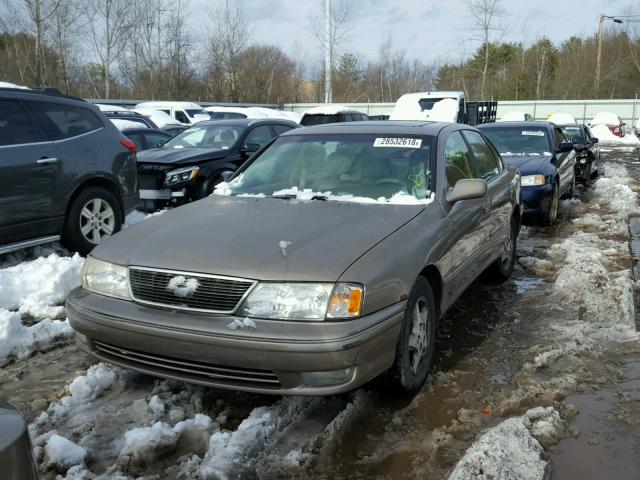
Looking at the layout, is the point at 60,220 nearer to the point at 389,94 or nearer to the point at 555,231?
the point at 555,231

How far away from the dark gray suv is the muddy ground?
205cm

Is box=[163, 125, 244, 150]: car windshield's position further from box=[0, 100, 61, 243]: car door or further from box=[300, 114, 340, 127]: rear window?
box=[300, 114, 340, 127]: rear window

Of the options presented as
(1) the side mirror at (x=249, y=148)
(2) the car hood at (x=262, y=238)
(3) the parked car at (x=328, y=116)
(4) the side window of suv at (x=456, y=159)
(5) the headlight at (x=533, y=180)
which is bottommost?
(5) the headlight at (x=533, y=180)

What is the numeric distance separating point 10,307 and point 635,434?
4510 mm

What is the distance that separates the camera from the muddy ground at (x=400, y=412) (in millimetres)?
2807

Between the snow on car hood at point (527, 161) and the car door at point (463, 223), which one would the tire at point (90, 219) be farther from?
the snow on car hood at point (527, 161)

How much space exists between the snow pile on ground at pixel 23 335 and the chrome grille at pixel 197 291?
152cm

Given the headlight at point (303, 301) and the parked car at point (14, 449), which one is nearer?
the parked car at point (14, 449)

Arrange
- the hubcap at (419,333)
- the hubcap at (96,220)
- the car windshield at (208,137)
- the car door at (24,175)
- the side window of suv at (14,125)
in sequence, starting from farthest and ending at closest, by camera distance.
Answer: the car windshield at (208,137), the hubcap at (96,220), the side window of suv at (14,125), the car door at (24,175), the hubcap at (419,333)

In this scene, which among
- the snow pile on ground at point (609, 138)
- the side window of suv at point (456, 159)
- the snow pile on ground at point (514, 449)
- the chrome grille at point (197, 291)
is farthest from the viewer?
the snow pile on ground at point (609, 138)

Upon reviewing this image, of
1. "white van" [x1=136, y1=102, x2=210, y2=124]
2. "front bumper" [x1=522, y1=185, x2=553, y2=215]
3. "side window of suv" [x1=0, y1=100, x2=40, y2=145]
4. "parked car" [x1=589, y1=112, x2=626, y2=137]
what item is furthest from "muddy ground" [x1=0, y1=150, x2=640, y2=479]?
"parked car" [x1=589, y1=112, x2=626, y2=137]

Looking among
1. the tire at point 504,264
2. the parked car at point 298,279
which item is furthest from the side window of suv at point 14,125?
the tire at point 504,264

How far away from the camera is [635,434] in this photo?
10.2ft

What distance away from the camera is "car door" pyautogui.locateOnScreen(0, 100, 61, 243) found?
5.49 metres
